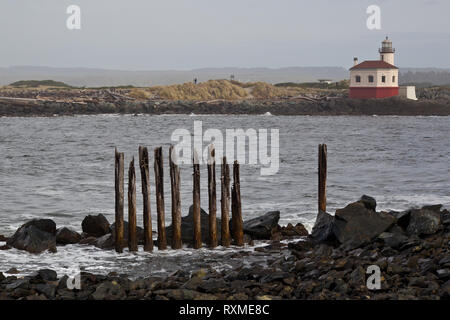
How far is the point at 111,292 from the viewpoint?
36.8 feet

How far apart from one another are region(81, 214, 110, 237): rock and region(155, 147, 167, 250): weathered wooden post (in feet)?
7.36

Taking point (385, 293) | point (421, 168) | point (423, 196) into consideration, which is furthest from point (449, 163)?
point (385, 293)

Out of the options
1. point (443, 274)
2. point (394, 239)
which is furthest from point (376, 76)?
point (443, 274)

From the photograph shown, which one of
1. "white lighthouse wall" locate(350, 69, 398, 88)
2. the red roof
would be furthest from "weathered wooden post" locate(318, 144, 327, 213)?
"white lighthouse wall" locate(350, 69, 398, 88)

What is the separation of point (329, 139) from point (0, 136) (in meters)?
28.9

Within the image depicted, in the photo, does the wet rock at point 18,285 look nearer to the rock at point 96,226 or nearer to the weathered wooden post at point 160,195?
the weathered wooden post at point 160,195

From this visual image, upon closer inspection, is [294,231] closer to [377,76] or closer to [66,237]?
[66,237]

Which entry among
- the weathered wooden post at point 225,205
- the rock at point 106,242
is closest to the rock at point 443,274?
the weathered wooden post at point 225,205

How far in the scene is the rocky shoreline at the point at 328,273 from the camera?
436 inches

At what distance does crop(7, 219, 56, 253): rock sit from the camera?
1602 centimetres

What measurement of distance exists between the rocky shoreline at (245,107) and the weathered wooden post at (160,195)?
80.7 metres

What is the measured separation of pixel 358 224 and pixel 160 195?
180 inches

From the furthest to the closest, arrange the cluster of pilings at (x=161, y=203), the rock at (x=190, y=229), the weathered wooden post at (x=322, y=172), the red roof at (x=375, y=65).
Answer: the red roof at (x=375, y=65), the weathered wooden post at (x=322, y=172), the rock at (x=190, y=229), the cluster of pilings at (x=161, y=203)

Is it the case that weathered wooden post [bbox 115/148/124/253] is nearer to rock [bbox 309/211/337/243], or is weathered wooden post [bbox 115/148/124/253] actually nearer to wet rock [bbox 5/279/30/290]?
wet rock [bbox 5/279/30/290]
